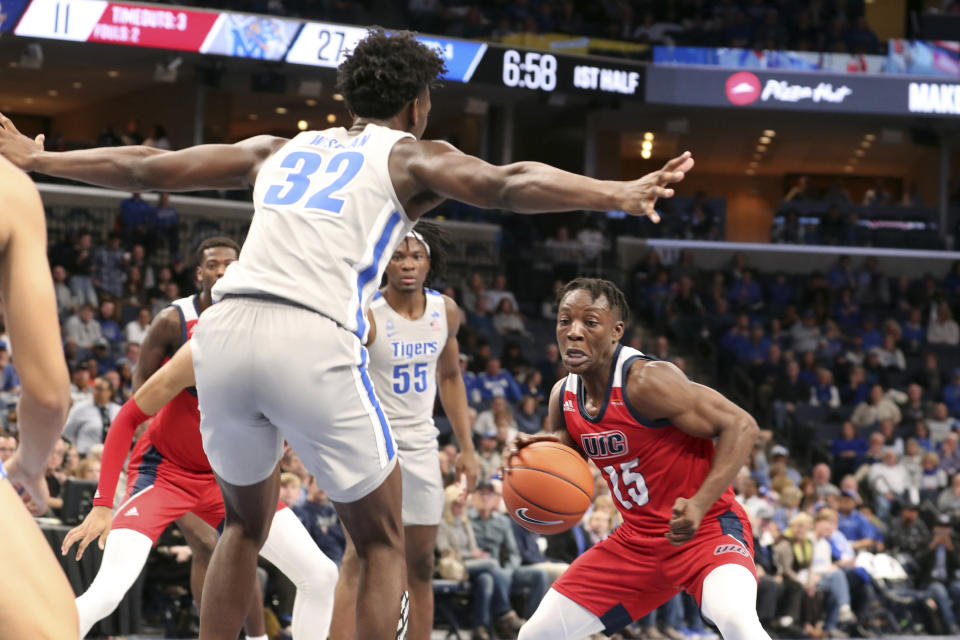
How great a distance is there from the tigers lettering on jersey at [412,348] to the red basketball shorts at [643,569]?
57.6 inches

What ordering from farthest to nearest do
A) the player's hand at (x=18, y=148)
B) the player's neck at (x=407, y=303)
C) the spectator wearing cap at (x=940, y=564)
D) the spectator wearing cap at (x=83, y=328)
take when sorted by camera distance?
1. the spectator wearing cap at (x=83, y=328)
2. the spectator wearing cap at (x=940, y=564)
3. the player's neck at (x=407, y=303)
4. the player's hand at (x=18, y=148)

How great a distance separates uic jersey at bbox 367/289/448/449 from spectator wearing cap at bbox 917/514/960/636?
7381 millimetres

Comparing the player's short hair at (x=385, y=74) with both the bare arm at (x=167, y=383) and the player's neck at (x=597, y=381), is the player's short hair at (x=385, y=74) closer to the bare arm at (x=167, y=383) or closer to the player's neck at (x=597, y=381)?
the player's neck at (x=597, y=381)

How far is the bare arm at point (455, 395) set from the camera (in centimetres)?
628

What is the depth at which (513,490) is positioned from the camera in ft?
16.1

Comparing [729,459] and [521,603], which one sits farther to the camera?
[521,603]

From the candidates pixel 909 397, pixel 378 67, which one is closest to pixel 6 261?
pixel 378 67

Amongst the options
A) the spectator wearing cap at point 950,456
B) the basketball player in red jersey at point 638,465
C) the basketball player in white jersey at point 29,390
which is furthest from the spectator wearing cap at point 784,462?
the basketball player in white jersey at point 29,390

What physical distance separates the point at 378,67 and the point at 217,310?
2.99ft

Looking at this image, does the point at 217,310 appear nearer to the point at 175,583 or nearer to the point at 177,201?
the point at 175,583

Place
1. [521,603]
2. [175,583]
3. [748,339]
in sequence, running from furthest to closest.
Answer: [748,339]
[521,603]
[175,583]

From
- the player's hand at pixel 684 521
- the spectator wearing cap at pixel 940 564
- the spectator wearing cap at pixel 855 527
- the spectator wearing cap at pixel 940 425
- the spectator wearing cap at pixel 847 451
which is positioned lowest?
the spectator wearing cap at pixel 940 564

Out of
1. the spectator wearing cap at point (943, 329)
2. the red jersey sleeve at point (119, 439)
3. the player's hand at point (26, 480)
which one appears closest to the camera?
the player's hand at point (26, 480)

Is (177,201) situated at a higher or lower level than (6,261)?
higher
